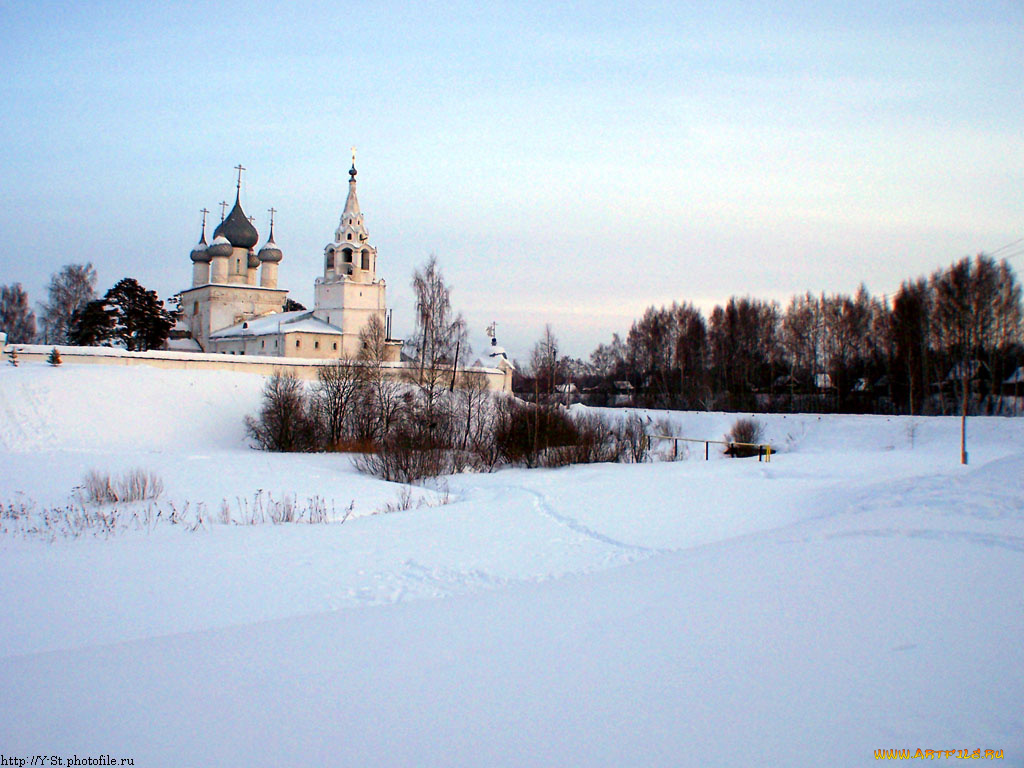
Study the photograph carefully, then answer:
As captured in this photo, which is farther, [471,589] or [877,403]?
[877,403]

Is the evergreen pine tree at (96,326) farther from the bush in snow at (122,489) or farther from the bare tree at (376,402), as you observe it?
the bush in snow at (122,489)

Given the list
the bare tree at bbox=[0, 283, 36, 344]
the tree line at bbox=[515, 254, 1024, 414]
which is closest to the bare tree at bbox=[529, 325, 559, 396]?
the tree line at bbox=[515, 254, 1024, 414]

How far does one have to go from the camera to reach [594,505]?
42.5 feet

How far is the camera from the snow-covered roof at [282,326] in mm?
39344

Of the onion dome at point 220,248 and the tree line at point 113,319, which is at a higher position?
the onion dome at point 220,248

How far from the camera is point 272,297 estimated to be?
47.7 metres

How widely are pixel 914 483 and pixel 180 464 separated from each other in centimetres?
1578

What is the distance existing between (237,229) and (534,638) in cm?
4636

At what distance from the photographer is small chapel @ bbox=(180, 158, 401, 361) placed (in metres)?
39.5

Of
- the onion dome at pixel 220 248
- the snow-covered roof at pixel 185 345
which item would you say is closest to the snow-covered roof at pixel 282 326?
the snow-covered roof at pixel 185 345

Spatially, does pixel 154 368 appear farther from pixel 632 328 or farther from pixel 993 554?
pixel 632 328

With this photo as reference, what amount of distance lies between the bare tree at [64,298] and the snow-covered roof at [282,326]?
29.7ft

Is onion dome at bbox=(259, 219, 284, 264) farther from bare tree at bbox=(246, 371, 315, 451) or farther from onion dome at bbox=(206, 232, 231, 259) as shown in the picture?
bare tree at bbox=(246, 371, 315, 451)

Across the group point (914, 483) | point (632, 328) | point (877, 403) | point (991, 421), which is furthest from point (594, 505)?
point (632, 328)
